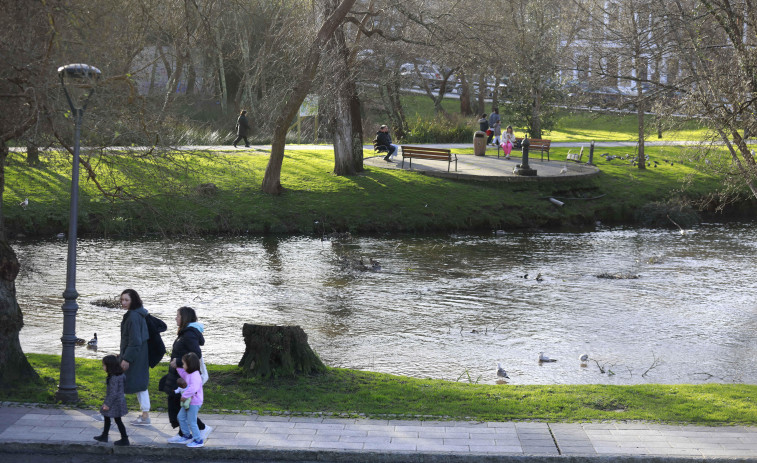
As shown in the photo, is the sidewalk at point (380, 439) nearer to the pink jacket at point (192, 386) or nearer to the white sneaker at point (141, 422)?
the white sneaker at point (141, 422)

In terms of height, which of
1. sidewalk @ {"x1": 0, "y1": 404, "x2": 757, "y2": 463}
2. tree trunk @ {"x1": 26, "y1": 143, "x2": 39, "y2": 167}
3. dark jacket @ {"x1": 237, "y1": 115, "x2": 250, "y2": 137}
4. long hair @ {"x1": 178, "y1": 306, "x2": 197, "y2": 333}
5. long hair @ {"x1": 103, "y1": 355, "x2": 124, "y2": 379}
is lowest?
sidewalk @ {"x1": 0, "y1": 404, "x2": 757, "y2": 463}

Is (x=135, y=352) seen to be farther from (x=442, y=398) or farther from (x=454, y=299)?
(x=454, y=299)

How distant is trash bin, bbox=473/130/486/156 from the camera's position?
3666cm

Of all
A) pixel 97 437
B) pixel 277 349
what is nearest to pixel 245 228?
pixel 277 349

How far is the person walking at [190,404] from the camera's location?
864cm

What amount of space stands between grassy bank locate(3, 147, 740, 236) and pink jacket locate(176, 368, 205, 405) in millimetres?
15299

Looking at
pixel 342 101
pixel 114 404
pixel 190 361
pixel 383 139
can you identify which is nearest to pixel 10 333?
pixel 114 404

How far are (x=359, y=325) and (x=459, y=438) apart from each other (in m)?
7.33

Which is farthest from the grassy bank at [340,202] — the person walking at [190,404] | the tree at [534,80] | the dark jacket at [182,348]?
the person walking at [190,404]

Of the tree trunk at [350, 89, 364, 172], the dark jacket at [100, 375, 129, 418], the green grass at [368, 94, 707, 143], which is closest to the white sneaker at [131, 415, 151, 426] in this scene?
the dark jacket at [100, 375, 129, 418]

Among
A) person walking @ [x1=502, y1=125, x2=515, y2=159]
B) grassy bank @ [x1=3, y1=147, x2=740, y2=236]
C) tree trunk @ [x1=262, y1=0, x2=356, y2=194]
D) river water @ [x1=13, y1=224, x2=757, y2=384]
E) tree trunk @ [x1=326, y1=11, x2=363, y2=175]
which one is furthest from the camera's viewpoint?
person walking @ [x1=502, y1=125, x2=515, y2=159]

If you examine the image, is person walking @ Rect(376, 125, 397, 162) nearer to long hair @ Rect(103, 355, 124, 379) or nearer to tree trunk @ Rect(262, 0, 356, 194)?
tree trunk @ Rect(262, 0, 356, 194)

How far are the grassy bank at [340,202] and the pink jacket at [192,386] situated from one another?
50.2ft

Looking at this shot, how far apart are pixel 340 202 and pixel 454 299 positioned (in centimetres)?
1070
